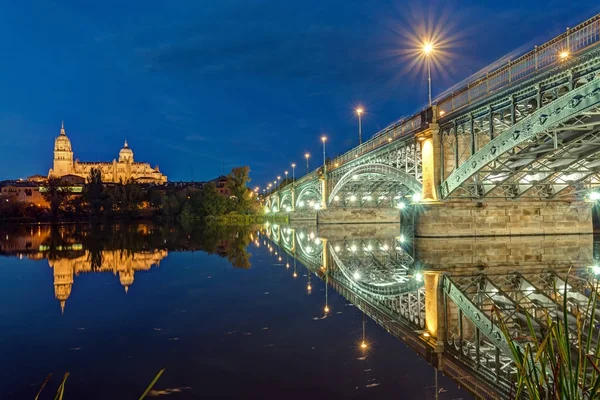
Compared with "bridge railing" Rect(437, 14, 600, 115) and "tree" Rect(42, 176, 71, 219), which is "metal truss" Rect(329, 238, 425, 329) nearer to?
"bridge railing" Rect(437, 14, 600, 115)

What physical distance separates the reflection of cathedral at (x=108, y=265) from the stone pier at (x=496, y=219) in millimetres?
15365

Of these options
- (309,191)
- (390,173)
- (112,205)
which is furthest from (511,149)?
(112,205)

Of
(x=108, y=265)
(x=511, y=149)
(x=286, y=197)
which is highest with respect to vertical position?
(x=286, y=197)

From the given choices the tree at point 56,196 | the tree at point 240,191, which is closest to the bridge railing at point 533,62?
the tree at point 240,191

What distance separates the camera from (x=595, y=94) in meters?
15.6

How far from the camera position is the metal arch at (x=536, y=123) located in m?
16.0

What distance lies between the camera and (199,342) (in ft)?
27.4

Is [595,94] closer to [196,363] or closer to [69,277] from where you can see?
[196,363]

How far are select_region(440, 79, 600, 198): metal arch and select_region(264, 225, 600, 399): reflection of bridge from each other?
4.12 m

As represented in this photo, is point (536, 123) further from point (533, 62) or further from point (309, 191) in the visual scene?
point (309, 191)

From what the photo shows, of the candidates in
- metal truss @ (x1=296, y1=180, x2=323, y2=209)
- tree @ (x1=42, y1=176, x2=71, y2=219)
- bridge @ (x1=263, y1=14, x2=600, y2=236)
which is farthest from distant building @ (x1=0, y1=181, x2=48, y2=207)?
bridge @ (x1=263, y1=14, x2=600, y2=236)

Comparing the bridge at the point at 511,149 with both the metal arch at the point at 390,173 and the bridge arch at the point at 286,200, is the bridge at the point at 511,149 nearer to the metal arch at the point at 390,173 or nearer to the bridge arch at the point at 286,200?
the metal arch at the point at 390,173

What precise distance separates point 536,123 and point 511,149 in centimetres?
283

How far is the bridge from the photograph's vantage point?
17.7 meters
